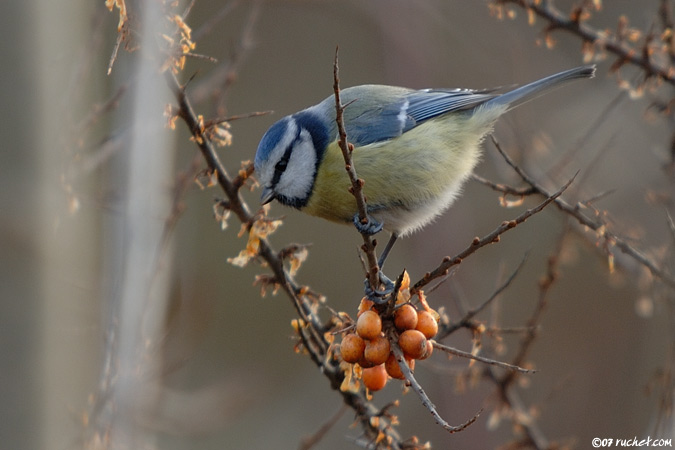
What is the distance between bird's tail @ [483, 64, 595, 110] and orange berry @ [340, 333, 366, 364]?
5.38 feet

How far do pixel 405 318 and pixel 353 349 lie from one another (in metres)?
0.14

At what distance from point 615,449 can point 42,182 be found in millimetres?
3559

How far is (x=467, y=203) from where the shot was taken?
17.9 ft

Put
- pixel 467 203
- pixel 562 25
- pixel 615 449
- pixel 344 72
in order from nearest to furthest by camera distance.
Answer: pixel 562 25 < pixel 615 449 < pixel 467 203 < pixel 344 72

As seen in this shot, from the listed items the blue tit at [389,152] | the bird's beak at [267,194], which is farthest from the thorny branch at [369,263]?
the bird's beak at [267,194]

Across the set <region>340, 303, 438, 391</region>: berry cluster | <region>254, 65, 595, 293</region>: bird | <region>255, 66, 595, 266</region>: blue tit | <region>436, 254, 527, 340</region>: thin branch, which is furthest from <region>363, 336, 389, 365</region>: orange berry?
<region>254, 65, 595, 293</region>: bird

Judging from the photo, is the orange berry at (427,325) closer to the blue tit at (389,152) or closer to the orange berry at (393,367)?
the orange berry at (393,367)

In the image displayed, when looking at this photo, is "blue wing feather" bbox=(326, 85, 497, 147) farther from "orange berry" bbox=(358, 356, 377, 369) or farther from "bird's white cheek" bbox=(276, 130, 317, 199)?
"orange berry" bbox=(358, 356, 377, 369)

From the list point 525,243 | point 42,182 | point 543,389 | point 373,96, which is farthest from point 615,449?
point 42,182

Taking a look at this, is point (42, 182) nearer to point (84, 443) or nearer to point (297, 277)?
point (84, 443)

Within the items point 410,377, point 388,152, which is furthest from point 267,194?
point 410,377

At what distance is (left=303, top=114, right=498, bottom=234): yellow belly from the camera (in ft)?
9.05

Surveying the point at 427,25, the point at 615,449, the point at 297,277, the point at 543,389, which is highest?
the point at 427,25

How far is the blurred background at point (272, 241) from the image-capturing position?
1.83 metres
